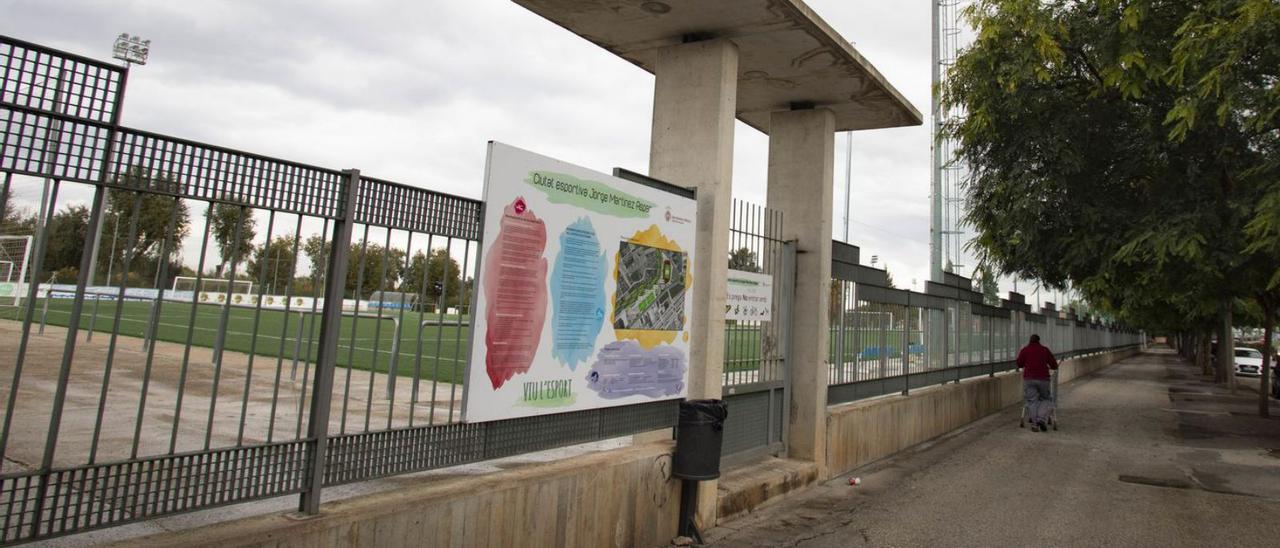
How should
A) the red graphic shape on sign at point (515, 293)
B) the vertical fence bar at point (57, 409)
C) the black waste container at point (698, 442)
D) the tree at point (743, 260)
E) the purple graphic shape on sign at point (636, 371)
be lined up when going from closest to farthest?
the vertical fence bar at point (57, 409) < the red graphic shape on sign at point (515, 293) < the purple graphic shape on sign at point (636, 371) < the black waste container at point (698, 442) < the tree at point (743, 260)

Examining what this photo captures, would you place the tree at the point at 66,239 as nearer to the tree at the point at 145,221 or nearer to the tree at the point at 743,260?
the tree at the point at 145,221

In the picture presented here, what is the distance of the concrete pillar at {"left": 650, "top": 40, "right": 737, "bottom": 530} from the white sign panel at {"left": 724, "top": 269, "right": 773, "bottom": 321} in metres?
0.40

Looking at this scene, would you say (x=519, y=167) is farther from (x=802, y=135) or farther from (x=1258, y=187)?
(x=1258, y=187)

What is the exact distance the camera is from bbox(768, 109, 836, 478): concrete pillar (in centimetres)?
812

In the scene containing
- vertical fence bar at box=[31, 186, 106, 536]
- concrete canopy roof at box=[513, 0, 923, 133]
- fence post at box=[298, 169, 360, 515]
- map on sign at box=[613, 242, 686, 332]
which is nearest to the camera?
vertical fence bar at box=[31, 186, 106, 536]

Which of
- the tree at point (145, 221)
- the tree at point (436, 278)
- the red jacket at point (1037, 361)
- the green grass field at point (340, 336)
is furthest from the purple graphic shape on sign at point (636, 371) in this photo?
Result: the red jacket at point (1037, 361)

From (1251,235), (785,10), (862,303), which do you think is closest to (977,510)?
(862,303)

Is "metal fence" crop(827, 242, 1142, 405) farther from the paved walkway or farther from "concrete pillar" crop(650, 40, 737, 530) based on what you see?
"concrete pillar" crop(650, 40, 737, 530)

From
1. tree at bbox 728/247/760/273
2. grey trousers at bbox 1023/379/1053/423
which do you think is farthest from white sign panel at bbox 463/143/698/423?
grey trousers at bbox 1023/379/1053/423

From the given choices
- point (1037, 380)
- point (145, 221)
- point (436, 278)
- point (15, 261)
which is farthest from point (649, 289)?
point (1037, 380)

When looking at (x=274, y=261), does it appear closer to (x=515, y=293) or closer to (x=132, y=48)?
(x=515, y=293)

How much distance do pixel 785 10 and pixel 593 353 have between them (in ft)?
10.9

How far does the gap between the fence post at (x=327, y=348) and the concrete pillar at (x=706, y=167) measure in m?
3.30

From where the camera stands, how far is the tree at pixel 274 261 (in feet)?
11.0
